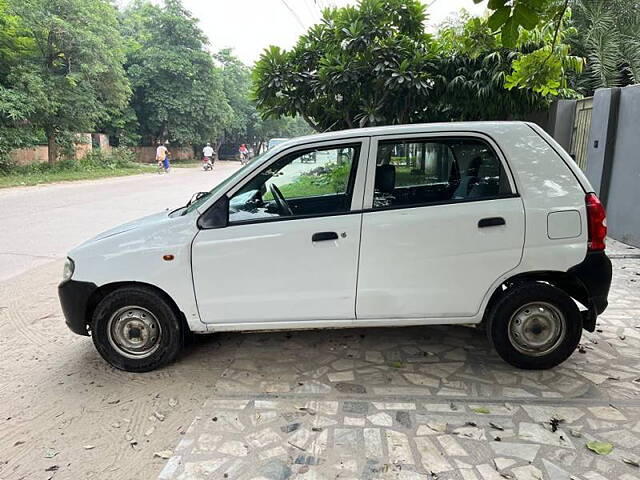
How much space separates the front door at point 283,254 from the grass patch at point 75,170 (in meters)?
17.5

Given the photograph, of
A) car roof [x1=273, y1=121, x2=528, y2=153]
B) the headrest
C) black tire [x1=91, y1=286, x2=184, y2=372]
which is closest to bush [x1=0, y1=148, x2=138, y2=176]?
black tire [x1=91, y1=286, x2=184, y2=372]

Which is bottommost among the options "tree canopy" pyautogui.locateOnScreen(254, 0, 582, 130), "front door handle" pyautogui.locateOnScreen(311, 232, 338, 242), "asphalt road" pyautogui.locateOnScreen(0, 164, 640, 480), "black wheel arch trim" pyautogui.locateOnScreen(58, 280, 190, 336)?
"asphalt road" pyautogui.locateOnScreen(0, 164, 640, 480)

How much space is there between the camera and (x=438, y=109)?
923 cm

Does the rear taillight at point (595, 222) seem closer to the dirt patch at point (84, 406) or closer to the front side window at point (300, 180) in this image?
the front side window at point (300, 180)

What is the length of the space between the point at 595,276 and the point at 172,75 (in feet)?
114

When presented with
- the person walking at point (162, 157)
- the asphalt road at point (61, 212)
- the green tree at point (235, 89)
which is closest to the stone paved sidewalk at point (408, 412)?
the asphalt road at point (61, 212)

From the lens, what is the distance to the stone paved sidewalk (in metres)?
2.53

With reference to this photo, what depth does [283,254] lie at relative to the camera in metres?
3.35

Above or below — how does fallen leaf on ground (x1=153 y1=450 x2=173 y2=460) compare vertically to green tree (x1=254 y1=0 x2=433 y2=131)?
below

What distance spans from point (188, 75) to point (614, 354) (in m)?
34.1

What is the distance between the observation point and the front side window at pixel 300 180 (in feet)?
11.3

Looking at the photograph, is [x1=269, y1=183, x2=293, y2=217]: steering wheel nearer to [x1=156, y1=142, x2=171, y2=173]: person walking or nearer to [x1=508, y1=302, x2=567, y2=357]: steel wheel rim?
[x1=508, y1=302, x2=567, y2=357]: steel wheel rim

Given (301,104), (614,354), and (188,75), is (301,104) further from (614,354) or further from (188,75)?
(188,75)

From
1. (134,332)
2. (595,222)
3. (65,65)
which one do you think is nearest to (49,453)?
(134,332)
